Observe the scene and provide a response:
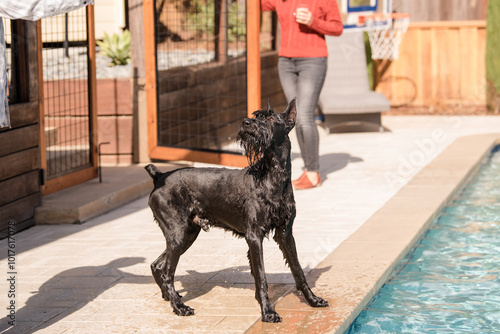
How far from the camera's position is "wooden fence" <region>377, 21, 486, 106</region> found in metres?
Answer: 14.7

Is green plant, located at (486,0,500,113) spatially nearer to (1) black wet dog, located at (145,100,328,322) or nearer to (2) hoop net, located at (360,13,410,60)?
(2) hoop net, located at (360,13,410,60)

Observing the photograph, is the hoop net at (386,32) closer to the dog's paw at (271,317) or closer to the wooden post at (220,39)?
the wooden post at (220,39)

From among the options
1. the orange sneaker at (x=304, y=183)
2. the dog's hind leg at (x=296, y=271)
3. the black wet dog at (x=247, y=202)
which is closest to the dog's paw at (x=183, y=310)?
the black wet dog at (x=247, y=202)

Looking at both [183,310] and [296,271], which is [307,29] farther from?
[183,310]

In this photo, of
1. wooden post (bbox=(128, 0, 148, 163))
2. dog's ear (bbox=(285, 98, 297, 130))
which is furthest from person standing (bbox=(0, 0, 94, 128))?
wooden post (bbox=(128, 0, 148, 163))

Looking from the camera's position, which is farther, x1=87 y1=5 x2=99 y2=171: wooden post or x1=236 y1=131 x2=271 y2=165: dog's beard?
x1=87 y1=5 x2=99 y2=171: wooden post

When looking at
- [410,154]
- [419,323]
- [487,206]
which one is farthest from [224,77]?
[419,323]

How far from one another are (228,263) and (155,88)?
164 inches

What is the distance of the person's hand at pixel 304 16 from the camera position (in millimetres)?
7918

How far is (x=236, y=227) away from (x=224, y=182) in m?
0.26

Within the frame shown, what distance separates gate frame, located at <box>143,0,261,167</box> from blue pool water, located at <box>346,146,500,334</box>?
245 cm

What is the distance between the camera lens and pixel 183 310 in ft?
15.0

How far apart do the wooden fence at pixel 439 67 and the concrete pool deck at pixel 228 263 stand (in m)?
5.67

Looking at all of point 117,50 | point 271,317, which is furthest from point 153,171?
point 117,50
